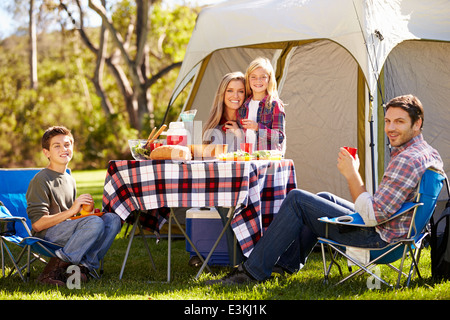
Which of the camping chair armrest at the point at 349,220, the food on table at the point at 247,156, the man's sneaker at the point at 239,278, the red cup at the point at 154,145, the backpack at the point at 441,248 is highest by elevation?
the red cup at the point at 154,145

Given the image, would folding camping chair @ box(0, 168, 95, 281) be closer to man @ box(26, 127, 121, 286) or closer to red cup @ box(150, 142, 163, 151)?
man @ box(26, 127, 121, 286)

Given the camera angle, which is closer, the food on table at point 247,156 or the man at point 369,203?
the man at point 369,203

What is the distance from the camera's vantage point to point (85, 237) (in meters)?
3.47

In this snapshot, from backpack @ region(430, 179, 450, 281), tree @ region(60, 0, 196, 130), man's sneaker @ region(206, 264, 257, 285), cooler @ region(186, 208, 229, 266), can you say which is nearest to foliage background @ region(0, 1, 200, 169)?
tree @ region(60, 0, 196, 130)

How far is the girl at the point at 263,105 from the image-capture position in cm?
417

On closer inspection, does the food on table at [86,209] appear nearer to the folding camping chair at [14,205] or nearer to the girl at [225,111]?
the folding camping chair at [14,205]

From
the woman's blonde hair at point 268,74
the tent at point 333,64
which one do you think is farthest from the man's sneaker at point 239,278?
the tent at point 333,64

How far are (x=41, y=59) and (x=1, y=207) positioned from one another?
26.0 meters

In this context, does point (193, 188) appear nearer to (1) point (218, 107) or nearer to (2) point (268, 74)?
(1) point (218, 107)

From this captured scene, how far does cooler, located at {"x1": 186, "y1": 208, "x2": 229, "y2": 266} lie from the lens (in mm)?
4129

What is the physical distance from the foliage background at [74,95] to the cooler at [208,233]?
10.1 m

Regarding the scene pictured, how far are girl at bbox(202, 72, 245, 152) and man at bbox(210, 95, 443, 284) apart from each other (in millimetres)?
1013

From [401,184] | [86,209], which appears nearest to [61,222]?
[86,209]
